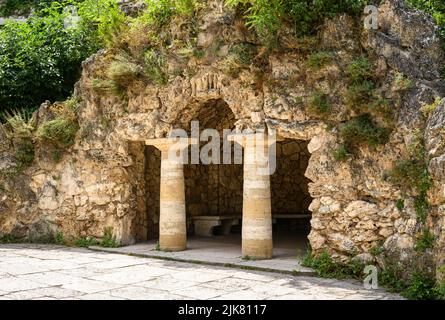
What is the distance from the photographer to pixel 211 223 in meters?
13.4

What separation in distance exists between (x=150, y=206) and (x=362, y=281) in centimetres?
607

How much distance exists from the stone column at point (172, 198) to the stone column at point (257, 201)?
1720 mm

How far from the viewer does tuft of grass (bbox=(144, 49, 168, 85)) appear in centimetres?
1102

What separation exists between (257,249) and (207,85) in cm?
332

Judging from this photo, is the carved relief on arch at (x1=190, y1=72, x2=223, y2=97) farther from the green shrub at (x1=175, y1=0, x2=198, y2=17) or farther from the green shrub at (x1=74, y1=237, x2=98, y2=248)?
the green shrub at (x1=74, y1=237, x2=98, y2=248)

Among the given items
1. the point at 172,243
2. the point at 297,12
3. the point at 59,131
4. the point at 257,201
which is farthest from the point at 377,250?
the point at 59,131

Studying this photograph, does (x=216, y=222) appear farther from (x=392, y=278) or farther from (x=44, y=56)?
(x=44, y=56)

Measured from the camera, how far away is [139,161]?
12398mm

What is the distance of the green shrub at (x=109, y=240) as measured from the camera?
11.9m

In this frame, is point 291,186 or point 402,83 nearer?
point 402,83

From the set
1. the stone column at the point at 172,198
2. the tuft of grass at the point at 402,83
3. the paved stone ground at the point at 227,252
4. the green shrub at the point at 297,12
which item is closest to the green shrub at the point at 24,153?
the paved stone ground at the point at 227,252

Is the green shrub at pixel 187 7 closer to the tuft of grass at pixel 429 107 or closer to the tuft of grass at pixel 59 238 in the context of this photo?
the tuft of grass at pixel 429 107

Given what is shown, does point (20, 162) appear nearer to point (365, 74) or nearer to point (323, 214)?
point (323, 214)

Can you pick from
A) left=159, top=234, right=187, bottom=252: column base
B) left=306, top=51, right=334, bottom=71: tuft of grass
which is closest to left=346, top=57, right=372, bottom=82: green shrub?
left=306, top=51, right=334, bottom=71: tuft of grass
